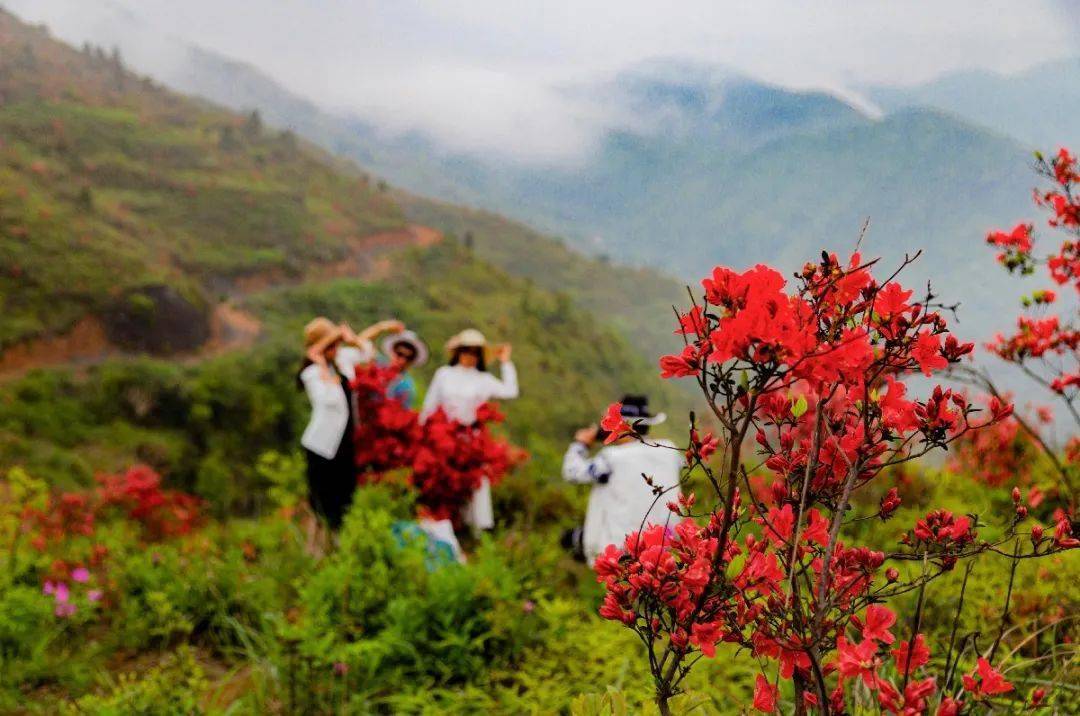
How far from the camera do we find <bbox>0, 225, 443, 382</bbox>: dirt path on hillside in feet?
87.6

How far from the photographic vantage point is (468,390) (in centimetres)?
517

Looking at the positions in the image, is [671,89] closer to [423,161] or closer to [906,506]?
[906,506]

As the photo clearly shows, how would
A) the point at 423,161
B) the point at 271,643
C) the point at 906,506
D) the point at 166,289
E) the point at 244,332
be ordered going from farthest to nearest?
→ the point at 423,161 < the point at 244,332 < the point at 166,289 < the point at 906,506 < the point at 271,643

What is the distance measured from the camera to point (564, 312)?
163 feet

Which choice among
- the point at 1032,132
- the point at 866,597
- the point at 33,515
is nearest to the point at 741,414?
the point at 866,597

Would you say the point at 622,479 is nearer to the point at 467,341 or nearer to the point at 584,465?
the point at 584,465

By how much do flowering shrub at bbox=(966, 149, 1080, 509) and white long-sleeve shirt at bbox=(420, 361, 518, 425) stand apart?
3.11m

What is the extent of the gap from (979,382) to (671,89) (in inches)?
1312

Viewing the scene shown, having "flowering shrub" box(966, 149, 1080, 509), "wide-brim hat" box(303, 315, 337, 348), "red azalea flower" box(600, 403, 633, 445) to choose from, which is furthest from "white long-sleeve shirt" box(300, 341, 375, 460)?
"red azalea flower" box(600, 403, 633, 445)

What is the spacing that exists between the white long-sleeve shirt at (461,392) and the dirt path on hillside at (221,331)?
26649mm

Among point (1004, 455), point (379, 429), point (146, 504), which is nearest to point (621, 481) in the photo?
point (379, 429)

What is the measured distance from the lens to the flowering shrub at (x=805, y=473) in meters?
1.01

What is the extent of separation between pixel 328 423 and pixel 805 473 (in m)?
3.91

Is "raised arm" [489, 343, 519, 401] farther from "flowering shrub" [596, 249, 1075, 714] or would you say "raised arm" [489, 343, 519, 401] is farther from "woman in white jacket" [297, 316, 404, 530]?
"flowering shrub" [596, 249, 1075, 714]
